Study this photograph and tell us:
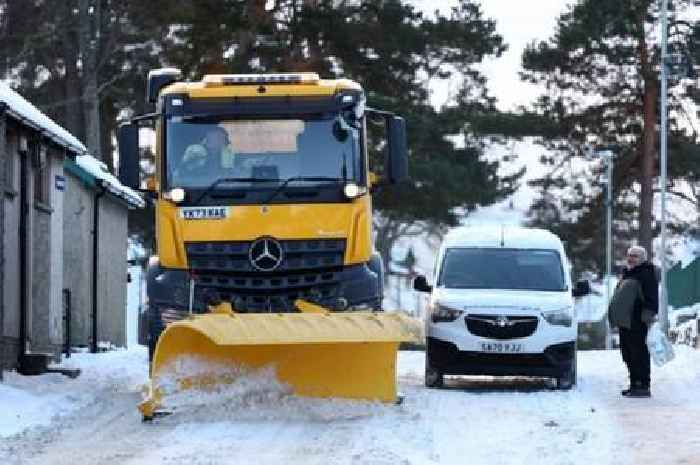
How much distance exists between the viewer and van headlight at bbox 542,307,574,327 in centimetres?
1884

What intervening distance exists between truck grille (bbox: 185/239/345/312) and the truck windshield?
668mm

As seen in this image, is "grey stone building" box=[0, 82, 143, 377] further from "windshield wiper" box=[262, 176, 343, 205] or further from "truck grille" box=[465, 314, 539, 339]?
"truck grille" box=[465, 314, 539, 339]

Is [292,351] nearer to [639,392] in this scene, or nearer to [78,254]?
[639,392]

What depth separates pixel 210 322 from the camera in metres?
14.0

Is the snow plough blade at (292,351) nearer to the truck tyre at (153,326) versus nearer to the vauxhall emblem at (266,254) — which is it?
the vauxhall emblem at (266,254)

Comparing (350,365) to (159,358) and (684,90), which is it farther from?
(684,90)

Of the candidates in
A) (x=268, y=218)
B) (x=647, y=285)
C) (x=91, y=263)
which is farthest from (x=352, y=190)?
(x=91, y=263)

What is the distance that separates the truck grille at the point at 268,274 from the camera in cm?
1562

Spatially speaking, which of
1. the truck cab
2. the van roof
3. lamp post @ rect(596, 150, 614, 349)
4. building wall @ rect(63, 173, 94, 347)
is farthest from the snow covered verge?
lamp post @ rect(596, 150, 614, 349)

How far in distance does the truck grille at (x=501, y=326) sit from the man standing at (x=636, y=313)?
103 centimetres

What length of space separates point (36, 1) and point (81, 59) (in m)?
2.07

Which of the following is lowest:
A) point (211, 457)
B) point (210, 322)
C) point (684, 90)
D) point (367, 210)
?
point (211, 457)

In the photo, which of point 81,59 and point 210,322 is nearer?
point 210,322

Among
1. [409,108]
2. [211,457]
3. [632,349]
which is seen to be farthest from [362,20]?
[211,457]
